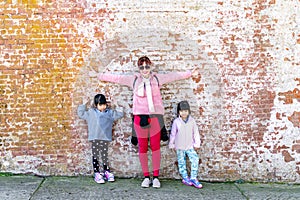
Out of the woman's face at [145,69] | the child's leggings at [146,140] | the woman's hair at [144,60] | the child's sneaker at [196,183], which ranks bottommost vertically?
the child's sneaker at [196,183]

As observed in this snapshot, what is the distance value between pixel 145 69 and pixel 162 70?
15.9 inches

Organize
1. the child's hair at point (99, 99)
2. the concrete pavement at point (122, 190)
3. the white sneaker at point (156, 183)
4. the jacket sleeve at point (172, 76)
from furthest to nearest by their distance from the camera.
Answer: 1. the jacket sleeve at point (172, 76)
2. the child's hair at point (99, 99)
3. the white sneaker at point (156, 183)
4. the concrete pavement at point (122, 190)

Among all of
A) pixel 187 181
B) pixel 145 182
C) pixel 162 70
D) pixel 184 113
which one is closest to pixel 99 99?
pixel 162 70

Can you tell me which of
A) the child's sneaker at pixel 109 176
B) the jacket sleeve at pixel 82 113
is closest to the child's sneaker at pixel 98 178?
the child's sneaker at pixel 109 176

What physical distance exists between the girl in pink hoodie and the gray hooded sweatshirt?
1.18ft

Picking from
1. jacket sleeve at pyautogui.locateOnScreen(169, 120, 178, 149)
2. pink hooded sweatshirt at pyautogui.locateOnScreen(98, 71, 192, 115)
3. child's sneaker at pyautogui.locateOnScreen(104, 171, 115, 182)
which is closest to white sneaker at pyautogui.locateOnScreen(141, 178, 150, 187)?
child's sneaker at pyautogui.locateOnScreen(104, 171, 115, 182)

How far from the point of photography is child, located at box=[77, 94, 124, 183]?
5410 millimetres

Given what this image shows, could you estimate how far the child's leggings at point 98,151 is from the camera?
5504 millimetres

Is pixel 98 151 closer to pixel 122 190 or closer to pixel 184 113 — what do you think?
pixel 122 190

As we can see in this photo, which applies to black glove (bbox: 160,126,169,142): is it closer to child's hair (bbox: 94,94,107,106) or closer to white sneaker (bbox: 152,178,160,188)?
white sneaker (bbox: 152,178,160,188)

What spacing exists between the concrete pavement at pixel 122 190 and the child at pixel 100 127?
0.20 m

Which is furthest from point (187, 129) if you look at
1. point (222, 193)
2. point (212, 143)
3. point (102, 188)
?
point (102, 188)

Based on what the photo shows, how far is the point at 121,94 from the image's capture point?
18.4 feet

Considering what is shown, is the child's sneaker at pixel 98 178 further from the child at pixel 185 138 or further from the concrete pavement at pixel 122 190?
the child at pixel 185 138
